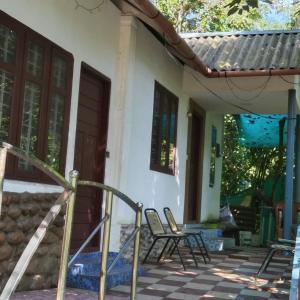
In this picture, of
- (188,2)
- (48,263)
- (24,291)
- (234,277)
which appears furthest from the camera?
(188,2)

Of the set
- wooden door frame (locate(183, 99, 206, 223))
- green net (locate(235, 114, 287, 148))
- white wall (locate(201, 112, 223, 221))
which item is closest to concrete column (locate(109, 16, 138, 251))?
wooden door frame (locate(183, 99, 206, 223))

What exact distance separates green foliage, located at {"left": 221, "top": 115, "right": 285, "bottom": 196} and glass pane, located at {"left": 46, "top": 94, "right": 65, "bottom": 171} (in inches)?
550

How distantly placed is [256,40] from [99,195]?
536 cm

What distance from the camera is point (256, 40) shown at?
33.7 ft

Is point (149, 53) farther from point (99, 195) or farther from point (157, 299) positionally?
point (157, 299)

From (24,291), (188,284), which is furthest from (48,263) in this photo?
(188,284)

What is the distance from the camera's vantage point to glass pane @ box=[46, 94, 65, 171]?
17.5ft

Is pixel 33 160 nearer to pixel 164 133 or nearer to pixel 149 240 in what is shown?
pixel 149 240

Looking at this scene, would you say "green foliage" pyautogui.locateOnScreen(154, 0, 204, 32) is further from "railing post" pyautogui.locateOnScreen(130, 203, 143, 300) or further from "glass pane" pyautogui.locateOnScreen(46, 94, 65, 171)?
"railing post" pyautogui.locateOnScreen(130, 203, 143, 300)

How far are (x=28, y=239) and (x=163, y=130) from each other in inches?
177

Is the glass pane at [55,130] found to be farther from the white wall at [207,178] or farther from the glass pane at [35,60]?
the white wall at [207,178]

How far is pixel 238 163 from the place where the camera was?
19.9m

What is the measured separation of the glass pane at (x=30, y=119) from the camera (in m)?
4.86

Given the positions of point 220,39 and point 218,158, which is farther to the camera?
point 218,158
